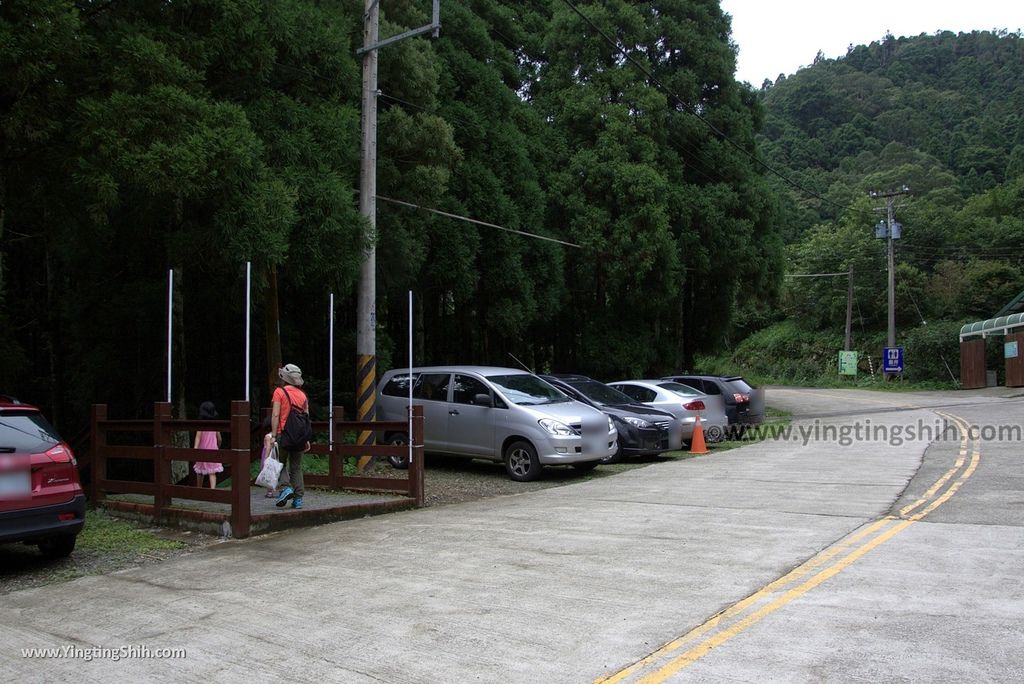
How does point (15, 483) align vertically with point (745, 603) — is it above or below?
above

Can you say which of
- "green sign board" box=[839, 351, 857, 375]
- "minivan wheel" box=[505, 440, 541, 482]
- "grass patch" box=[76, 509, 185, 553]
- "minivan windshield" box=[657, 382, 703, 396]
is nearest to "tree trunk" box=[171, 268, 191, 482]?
"grass patch" box=[76, 509, 185, 553]

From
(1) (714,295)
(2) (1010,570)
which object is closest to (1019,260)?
(1) (714,295)

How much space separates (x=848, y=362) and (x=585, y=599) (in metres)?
53.7

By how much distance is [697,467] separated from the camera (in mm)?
15047

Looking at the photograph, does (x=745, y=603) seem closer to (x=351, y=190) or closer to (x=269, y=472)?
(x=269, y=472)

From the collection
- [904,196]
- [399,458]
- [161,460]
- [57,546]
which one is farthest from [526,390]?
[904,196]

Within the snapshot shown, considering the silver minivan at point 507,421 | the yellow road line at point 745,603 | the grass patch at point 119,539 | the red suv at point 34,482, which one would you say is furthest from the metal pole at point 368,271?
the yellow road line at point 745,603

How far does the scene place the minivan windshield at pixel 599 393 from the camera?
1720 cm

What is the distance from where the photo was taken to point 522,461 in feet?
45.2

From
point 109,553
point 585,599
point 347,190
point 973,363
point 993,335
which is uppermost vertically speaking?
point 347,190

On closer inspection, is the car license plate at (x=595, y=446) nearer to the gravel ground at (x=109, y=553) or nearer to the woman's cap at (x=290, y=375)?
the gravel ground at (x=109, y=553)

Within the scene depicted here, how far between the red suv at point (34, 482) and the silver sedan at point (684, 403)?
1315 cm

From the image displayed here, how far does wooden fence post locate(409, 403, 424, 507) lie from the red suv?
4.22 metres

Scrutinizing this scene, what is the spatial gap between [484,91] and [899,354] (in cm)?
3634
